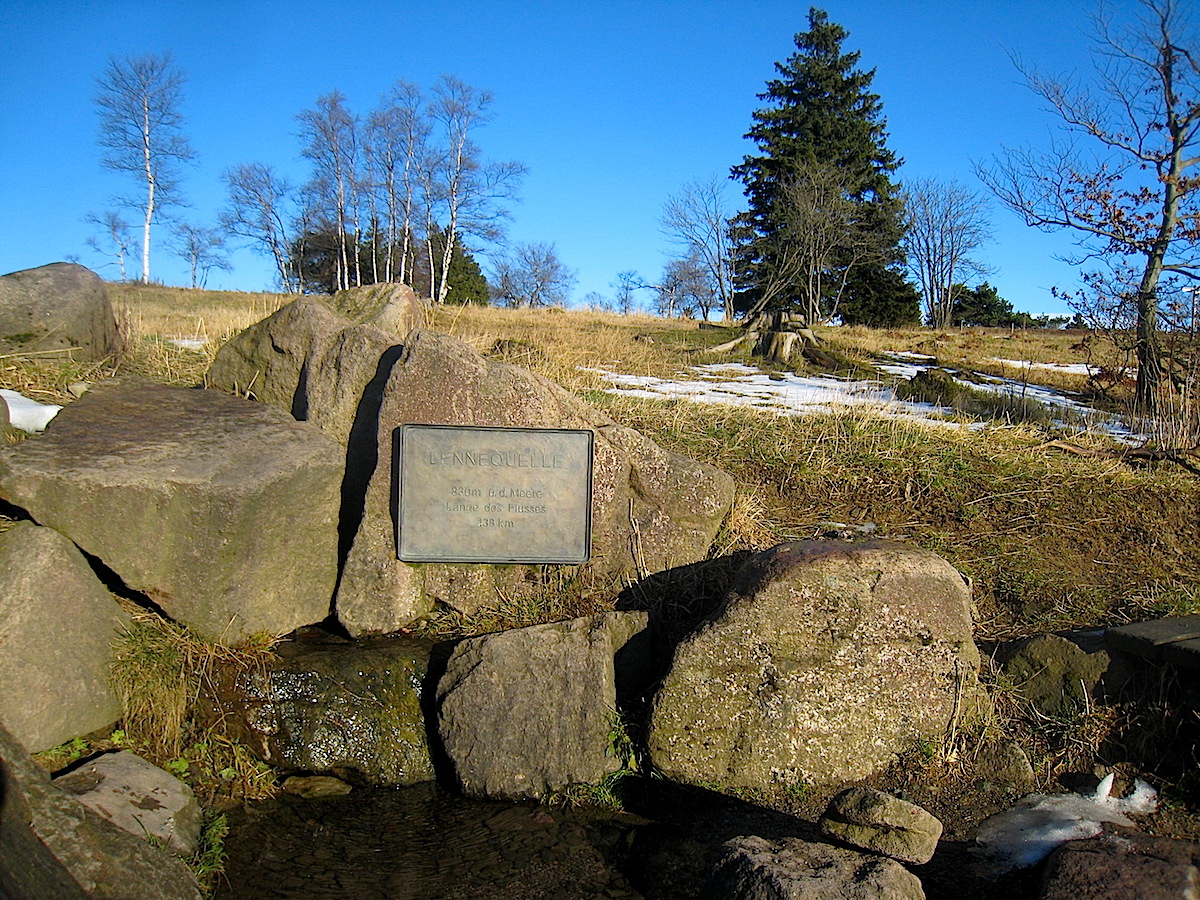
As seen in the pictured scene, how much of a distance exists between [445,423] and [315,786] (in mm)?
1841

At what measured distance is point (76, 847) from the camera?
2568 mm

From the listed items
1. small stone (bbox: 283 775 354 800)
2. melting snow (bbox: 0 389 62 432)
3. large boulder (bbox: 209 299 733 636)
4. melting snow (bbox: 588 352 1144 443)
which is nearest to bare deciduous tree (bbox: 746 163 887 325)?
melting snow (bbox: 588 352 1144 443)

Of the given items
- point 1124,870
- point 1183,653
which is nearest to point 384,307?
point 1183,653

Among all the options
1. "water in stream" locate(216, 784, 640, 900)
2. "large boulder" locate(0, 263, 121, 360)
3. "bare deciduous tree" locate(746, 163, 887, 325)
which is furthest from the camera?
"bare deciduous tree" locate(746, 163, 887, 325)

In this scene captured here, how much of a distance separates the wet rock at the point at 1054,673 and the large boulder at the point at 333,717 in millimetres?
2789

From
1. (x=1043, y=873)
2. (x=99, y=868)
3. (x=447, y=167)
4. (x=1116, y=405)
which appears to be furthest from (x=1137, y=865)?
(x=447, y=167)

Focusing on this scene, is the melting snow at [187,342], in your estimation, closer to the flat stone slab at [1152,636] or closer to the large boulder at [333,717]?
the large boulder at [333,717]

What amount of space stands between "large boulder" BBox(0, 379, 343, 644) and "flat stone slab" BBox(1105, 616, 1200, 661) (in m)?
3.81

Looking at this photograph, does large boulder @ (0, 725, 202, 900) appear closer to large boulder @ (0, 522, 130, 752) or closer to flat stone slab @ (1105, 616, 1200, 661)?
large boulder @ (0, 522, 130, 752)

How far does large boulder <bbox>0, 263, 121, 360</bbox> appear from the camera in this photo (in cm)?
582

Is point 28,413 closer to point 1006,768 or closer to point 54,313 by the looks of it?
point 54,313

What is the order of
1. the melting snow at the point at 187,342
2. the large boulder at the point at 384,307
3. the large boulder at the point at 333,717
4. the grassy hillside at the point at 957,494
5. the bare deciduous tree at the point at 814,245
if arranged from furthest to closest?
the bare deciduous tree at the point at 814,245 < the melting snow at the point at 187,342 < the large boulder at the point at 384,307 < the grassy hillside at the point at 957,494 < the large boulder at the point at 333,717

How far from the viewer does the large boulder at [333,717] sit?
388 cm

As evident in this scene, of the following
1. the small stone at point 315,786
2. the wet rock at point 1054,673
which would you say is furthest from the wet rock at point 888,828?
the small stone at point 315,786
